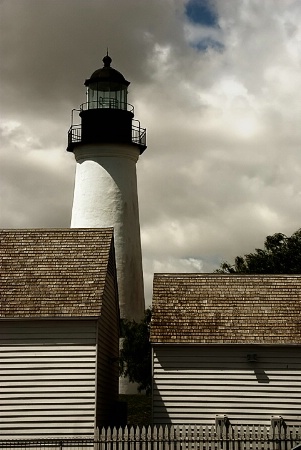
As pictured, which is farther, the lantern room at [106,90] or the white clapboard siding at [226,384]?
the lantern room at [106,90]

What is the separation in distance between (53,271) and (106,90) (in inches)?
600

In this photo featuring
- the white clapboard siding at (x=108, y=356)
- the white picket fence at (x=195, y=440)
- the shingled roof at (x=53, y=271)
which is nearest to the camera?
the white picket fence at (x=195, y=440)

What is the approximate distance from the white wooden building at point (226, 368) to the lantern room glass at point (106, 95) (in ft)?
50.8

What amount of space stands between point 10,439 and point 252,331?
7.76 metres

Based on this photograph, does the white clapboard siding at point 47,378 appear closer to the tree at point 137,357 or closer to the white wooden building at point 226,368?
the white wooden building at point 226,368

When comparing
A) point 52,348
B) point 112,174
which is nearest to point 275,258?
point 112,174

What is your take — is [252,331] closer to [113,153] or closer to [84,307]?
[84,307]

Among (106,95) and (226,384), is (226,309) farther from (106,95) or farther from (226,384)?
(106,95)

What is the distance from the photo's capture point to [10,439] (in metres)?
22.2

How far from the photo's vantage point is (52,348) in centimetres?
2294

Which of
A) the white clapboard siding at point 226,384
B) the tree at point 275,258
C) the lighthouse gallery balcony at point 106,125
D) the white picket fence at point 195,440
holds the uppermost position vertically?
the lighthouse gallery balcony at point 106,125

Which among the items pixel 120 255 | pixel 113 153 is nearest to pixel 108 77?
pixel 113 153

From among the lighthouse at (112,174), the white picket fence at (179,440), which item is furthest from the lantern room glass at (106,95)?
the white picket fence at (179,440)

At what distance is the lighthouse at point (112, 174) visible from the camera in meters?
36.3
